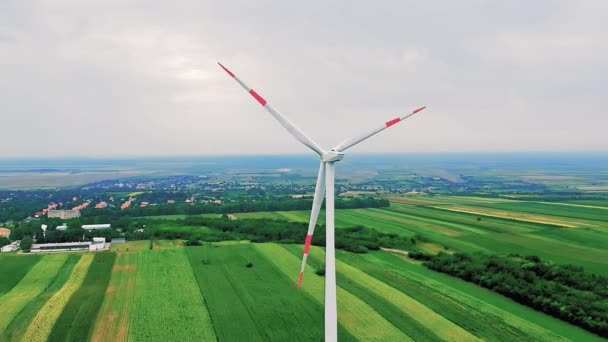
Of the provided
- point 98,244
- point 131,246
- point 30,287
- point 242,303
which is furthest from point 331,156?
point 98,244

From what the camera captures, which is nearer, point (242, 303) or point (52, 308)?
point (52, 308)

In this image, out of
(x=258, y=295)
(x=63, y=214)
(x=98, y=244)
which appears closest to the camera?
(x=258, y=295)

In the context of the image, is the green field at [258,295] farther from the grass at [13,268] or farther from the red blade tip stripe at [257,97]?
the red blade tip stripe at [257,97]

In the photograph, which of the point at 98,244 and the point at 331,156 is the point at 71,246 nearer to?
the point at 98,244

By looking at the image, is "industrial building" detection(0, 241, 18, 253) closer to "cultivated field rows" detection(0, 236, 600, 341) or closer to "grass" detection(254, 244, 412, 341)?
"cultivated field rows" detection(0, 236, 600, 341)

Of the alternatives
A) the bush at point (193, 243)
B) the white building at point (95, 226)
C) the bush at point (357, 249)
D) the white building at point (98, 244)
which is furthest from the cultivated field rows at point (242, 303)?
the white building at point (95, 226)

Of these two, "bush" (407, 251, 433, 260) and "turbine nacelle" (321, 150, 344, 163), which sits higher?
"turbine nacelle" (321, 150, 344, 163)

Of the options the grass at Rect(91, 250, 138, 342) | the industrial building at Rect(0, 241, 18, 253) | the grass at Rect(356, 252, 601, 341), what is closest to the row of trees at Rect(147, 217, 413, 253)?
the grass at Rect(356, 252, 601, 341)

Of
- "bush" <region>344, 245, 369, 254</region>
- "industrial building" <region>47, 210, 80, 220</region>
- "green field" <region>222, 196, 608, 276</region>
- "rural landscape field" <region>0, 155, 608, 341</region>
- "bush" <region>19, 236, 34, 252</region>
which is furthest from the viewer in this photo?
"industrial building" <region>47, 210, 80, 220</region>
